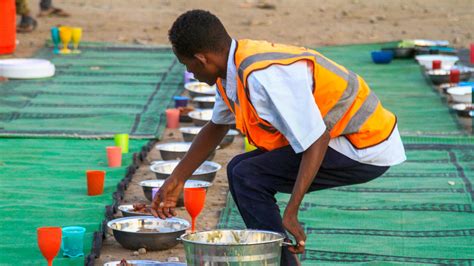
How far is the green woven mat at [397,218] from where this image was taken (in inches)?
179

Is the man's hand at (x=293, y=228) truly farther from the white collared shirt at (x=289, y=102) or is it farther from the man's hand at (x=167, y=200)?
the man's hand at (x=167, y=200)

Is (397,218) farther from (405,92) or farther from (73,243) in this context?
(405,92)

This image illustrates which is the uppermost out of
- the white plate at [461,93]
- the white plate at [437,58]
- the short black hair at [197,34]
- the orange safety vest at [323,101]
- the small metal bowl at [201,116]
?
the short black hair at [197,34]

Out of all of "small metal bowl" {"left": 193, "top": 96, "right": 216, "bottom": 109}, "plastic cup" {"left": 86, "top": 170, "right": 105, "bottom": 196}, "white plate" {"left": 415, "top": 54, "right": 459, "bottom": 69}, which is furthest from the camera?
"white plate" {"left": 415, "top": 54, "right": 459, "bottom": 69}

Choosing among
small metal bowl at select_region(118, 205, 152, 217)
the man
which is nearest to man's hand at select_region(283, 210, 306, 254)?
the man

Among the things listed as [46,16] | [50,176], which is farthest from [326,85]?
[46,16]

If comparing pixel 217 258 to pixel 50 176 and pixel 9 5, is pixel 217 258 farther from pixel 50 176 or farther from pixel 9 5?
pixel 9 5

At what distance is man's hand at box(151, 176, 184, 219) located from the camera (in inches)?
151

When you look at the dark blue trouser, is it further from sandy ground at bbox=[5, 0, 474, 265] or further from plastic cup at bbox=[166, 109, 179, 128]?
sandy ground at bbox=[5, 0, 474, 265]

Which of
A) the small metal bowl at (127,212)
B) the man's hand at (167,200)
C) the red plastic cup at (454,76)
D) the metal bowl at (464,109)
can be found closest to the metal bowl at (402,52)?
the red plastic cup at (454,76)

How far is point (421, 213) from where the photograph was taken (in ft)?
17.2

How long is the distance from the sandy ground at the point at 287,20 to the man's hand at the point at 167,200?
23.2ft

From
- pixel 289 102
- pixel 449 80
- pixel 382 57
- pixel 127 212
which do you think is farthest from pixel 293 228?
pixel 382 57

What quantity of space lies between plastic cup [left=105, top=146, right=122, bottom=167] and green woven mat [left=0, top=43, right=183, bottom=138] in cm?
95
